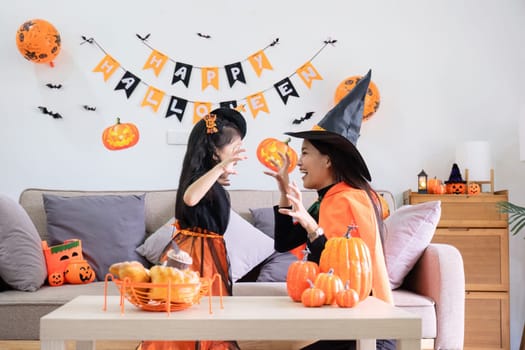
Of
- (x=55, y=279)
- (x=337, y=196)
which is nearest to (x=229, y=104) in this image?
(x=55, y=279)

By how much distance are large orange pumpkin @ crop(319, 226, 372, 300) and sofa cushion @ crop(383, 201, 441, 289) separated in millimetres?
1493

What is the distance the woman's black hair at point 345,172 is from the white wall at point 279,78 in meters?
2.19

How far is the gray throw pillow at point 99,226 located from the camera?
12.3 feet

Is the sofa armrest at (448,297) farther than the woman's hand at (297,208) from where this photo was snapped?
Yes

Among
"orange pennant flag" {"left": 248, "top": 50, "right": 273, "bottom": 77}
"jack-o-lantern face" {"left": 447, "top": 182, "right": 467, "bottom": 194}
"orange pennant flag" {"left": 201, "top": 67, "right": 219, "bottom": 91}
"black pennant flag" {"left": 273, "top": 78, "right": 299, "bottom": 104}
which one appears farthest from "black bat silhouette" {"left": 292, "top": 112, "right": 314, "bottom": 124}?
"jack-o-lantern face" {"left": 447, "top": 182, "right": 467, "bottom": 194}

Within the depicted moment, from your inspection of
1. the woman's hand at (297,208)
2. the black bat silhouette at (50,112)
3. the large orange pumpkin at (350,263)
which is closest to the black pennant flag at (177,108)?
the black bat silhouette at (50,112)

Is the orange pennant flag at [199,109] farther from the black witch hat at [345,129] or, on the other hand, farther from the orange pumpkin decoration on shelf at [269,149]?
the black witch hat at [345,129]

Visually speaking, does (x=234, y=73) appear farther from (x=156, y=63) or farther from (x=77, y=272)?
(x=77, y=272)

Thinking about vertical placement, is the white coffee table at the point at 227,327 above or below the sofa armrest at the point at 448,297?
above

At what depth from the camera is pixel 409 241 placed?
3299mm

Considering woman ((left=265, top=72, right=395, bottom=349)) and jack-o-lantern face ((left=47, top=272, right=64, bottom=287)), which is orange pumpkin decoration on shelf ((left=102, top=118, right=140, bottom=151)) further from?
woman ((left=265, top=72, right=395, bottom=349))

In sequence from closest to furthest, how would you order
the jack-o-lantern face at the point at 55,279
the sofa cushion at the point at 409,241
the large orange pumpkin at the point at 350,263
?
1. the large orange pumpkin at the point at 350,263
2. the sofa cushion at the point at 409,241
3. the jack-o-lantern face at the point at 55,279

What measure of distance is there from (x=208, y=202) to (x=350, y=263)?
90 centimetres

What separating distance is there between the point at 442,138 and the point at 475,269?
98 cm
